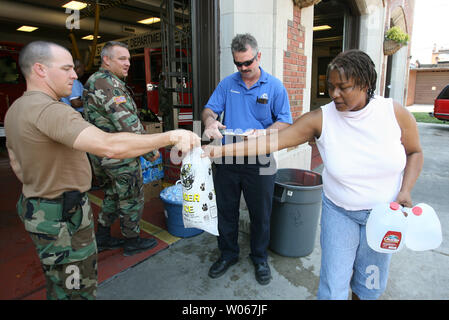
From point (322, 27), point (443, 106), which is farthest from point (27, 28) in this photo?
point (443, 106)

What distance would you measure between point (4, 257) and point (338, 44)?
15949 millimetres

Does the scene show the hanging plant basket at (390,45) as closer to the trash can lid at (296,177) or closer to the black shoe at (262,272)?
the trash can lid at (296,177)

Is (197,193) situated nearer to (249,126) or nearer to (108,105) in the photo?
(249,126)

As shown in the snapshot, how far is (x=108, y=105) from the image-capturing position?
289 cm

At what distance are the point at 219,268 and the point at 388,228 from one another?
5.70ft

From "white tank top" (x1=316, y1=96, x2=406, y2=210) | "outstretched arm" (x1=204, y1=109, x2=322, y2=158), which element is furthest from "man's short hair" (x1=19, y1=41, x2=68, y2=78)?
"white tank top" (x1=316, y1=96, x2=406, y2=210)

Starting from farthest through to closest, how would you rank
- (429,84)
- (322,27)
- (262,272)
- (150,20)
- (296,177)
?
(429,84), (150,20), (322,27), (296,177), (262,272)

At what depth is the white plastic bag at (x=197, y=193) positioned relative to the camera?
84.6 inches

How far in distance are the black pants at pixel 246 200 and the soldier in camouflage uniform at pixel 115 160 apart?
936mm

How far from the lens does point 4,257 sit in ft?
10.4

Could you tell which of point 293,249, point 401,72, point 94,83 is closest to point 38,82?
point 94,83

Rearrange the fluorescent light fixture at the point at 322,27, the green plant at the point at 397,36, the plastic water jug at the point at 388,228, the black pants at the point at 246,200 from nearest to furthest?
the plastic water jug at the point at 388,228
the black pants at the point at 246,200
the green plant at the point at 397,36
the fluorescent light fixture at the point at 322,27

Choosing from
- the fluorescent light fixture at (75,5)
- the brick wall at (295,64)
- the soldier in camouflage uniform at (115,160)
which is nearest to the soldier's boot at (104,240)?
the soldier in camouflage uniform at (115,160)

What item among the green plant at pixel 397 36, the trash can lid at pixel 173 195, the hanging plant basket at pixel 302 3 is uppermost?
the green plant at pixel 397 36
